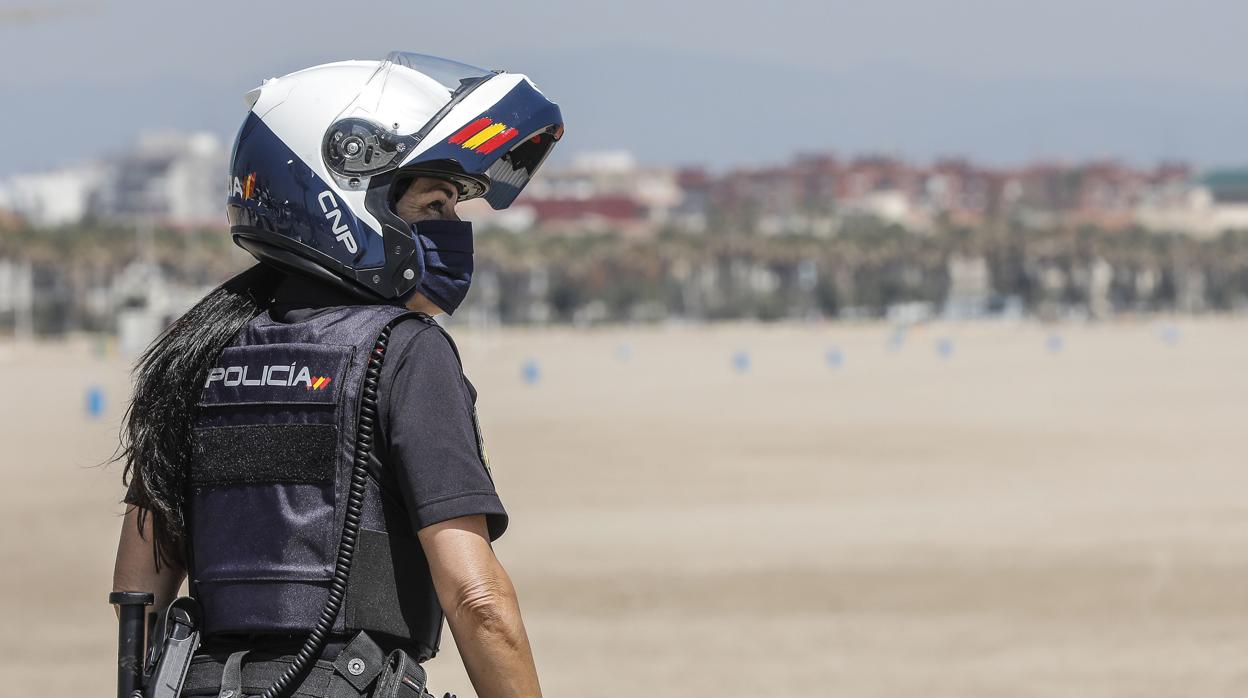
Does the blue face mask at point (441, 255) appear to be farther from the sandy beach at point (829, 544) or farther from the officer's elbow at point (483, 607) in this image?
the sandy beach at point (829, 544)

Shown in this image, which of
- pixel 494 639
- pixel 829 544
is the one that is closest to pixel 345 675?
pixel 494 639

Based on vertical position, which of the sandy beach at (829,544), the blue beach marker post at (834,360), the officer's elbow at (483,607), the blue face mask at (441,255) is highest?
the blue face mask at (441,255)

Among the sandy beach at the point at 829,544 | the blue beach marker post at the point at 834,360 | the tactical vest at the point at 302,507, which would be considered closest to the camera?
the tactical vest at the point at 302,507

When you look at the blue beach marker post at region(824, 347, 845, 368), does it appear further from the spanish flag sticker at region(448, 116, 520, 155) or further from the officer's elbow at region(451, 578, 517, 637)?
the officer's elbow at region(451, 578, 517, 637)

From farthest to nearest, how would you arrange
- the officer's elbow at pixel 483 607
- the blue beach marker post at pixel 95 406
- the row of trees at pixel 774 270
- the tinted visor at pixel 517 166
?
the row of trees at pixel 774 270, the blue beach marker post at pixel 95 406, the tinted visor at pixel 517 166, the officer's elbow at pixel 483 607

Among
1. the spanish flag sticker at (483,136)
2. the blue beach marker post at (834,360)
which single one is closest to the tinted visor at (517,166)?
the spanish flag sticker at (483,136)

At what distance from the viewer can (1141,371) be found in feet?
151

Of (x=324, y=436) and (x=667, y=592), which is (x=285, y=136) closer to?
(x=324, y=436)

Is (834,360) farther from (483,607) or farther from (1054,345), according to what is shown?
(483,607)

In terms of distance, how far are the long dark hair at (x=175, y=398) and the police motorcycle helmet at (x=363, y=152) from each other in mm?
94

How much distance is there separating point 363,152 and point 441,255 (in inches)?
7.6

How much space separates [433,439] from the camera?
2672 millimetres

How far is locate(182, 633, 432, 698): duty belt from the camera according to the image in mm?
2705

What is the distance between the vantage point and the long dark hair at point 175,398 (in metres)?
2.96
